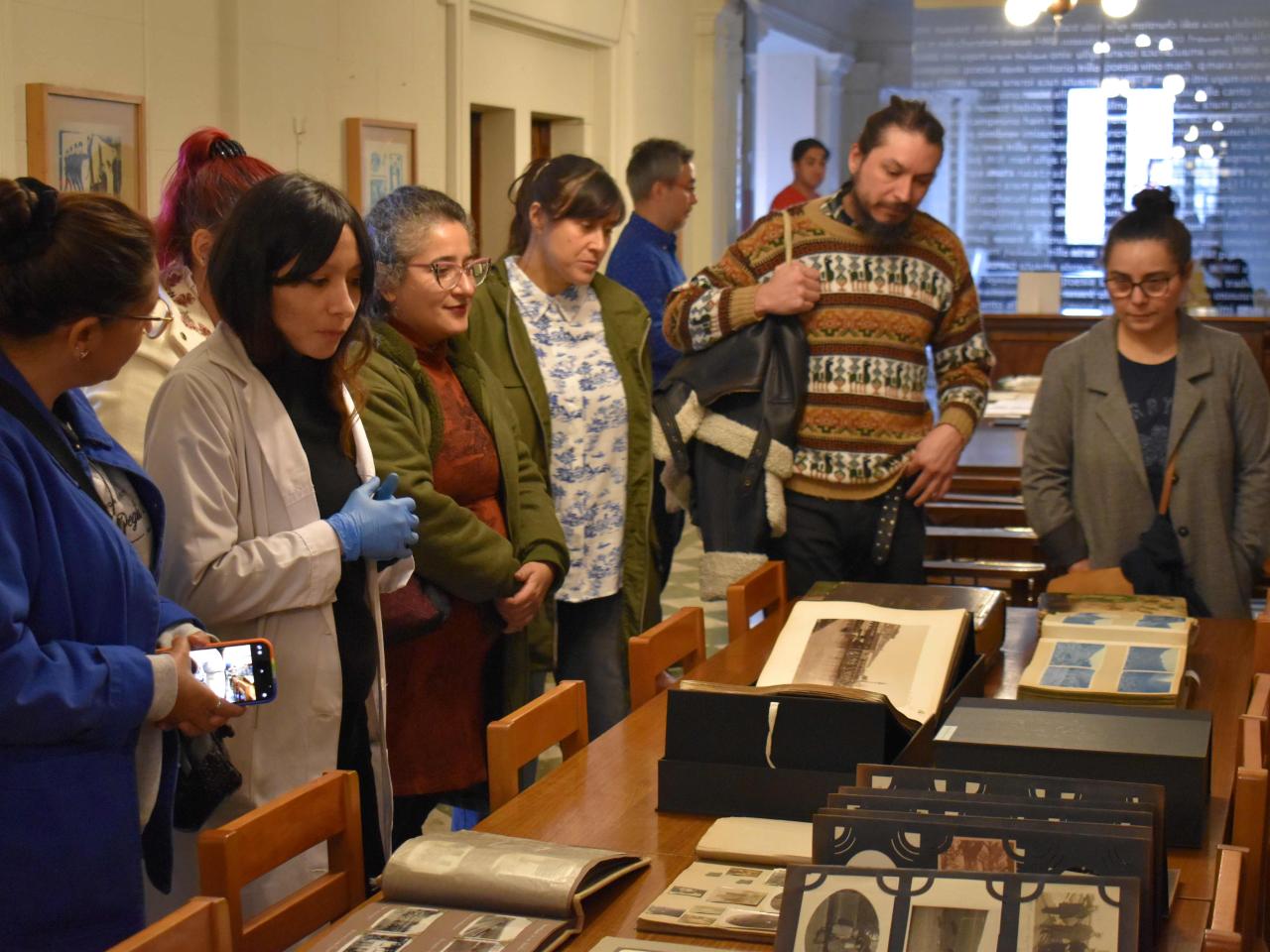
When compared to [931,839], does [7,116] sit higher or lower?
higher

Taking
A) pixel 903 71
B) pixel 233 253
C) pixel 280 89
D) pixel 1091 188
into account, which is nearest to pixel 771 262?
pixel 233 253

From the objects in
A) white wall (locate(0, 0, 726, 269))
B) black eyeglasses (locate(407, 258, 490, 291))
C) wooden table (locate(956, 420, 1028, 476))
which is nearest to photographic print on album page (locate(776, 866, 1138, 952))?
black eyeglasses (locate(407, 258, 490, 291))

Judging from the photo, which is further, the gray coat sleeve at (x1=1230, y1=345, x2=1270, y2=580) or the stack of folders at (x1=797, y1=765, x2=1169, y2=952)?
the gray coat sleeve at (x1=1230, y1=345, x2=1270, y2=580)

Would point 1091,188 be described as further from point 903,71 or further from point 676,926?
point 676,926

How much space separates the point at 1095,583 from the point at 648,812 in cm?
167

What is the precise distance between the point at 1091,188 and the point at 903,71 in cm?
570

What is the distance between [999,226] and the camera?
10.9 meters

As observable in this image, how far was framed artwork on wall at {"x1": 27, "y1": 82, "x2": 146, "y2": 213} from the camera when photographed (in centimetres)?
457

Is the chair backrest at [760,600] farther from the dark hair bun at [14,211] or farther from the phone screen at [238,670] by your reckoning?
the dark hair bun at [14,211]

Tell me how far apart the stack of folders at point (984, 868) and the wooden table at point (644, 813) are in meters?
0.16

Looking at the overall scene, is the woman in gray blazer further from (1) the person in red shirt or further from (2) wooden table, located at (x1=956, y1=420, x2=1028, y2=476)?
(1) the person in red shirt

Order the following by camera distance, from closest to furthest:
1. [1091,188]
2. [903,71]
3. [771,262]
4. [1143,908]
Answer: [1143,908] → [771,262] → [1091,188] → [903,71]

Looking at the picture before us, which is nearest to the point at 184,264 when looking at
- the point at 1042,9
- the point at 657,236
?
the point at 657,236

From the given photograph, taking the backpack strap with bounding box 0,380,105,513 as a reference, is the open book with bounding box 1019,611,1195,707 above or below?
below
